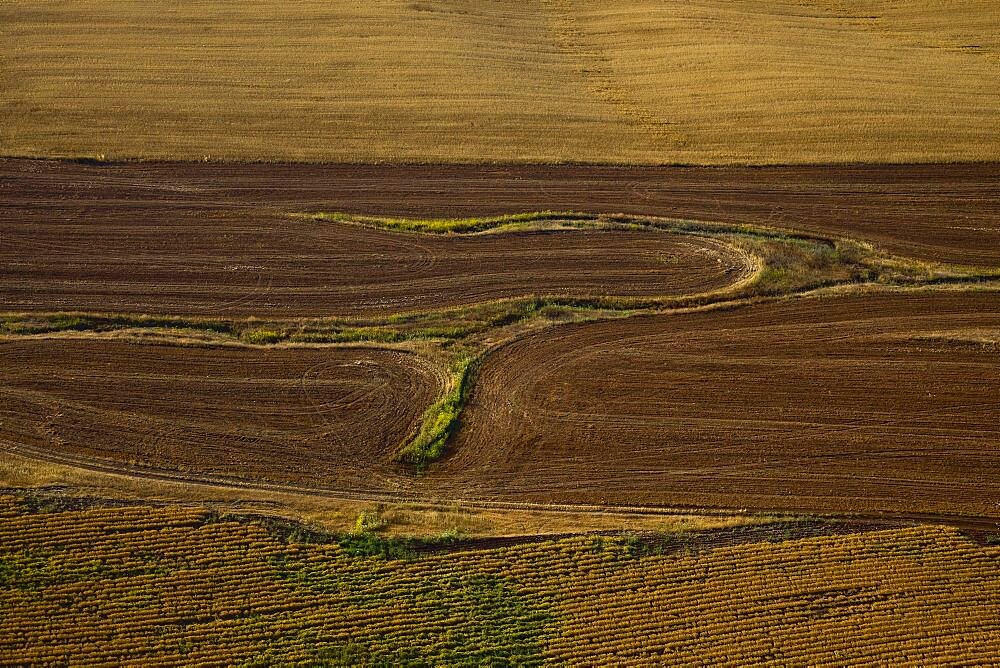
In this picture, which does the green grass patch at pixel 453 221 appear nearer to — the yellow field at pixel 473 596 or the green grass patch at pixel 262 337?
the green grass patch at pixel 262 337

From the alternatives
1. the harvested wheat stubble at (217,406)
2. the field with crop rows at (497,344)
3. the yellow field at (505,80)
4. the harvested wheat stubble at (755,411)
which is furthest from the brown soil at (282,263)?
the yellow field at (505,80)

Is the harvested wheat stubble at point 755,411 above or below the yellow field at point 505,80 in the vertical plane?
below

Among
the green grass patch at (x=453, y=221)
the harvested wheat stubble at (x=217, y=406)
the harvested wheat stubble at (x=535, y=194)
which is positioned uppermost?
the harvested wheat stubble at (x=535, y=194)

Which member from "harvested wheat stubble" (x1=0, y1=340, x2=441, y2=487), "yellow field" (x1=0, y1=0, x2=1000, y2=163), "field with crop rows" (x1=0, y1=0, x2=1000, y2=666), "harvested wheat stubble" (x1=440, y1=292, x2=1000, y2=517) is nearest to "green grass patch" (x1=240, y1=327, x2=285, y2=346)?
"field with crop rows" (x1=0, y1=0, x2=1000, y2=666)

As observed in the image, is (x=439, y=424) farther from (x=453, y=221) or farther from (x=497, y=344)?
(x=453, y=221)

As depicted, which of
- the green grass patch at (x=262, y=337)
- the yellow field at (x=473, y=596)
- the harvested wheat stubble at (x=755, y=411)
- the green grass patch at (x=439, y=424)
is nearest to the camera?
the yellow field at (x=473, y=596)

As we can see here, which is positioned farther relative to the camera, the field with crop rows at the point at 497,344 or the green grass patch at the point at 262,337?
the green grass patch at the point at 262,337

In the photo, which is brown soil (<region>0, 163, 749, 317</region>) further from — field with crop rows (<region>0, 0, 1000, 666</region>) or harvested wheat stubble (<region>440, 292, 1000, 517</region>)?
harvested wheat stubble (<region>440, 292, 1000, 517</region>)
